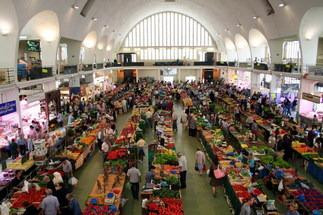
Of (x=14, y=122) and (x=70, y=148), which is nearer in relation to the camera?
(x=70, y=148)

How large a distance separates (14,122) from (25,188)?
7.66m

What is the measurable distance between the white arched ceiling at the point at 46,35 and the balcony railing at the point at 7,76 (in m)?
6.87

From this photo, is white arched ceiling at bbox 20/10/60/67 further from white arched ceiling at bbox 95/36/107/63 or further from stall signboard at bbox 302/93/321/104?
stall signboard at bbox 302/93/321/104

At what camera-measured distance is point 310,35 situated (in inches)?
866

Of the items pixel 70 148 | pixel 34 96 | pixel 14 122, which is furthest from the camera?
pixel 34 96

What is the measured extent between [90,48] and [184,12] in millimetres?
19200

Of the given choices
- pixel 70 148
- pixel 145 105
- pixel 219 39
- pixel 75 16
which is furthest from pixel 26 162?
pixel 219 39

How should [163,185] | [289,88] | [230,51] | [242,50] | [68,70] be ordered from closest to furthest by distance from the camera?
[163,185], [289,88], [68,70], [242,50], [230,51]

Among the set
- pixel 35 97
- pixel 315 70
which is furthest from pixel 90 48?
pixel 315 70

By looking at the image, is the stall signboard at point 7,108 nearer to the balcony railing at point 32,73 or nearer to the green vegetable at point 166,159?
the balcony railing at point 32,73

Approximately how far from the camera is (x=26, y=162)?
13070mm

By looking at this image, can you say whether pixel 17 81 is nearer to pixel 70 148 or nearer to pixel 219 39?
pixel 70 148

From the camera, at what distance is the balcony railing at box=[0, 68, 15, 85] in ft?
52.1

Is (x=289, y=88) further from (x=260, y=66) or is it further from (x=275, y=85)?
(x=260, y=66)
